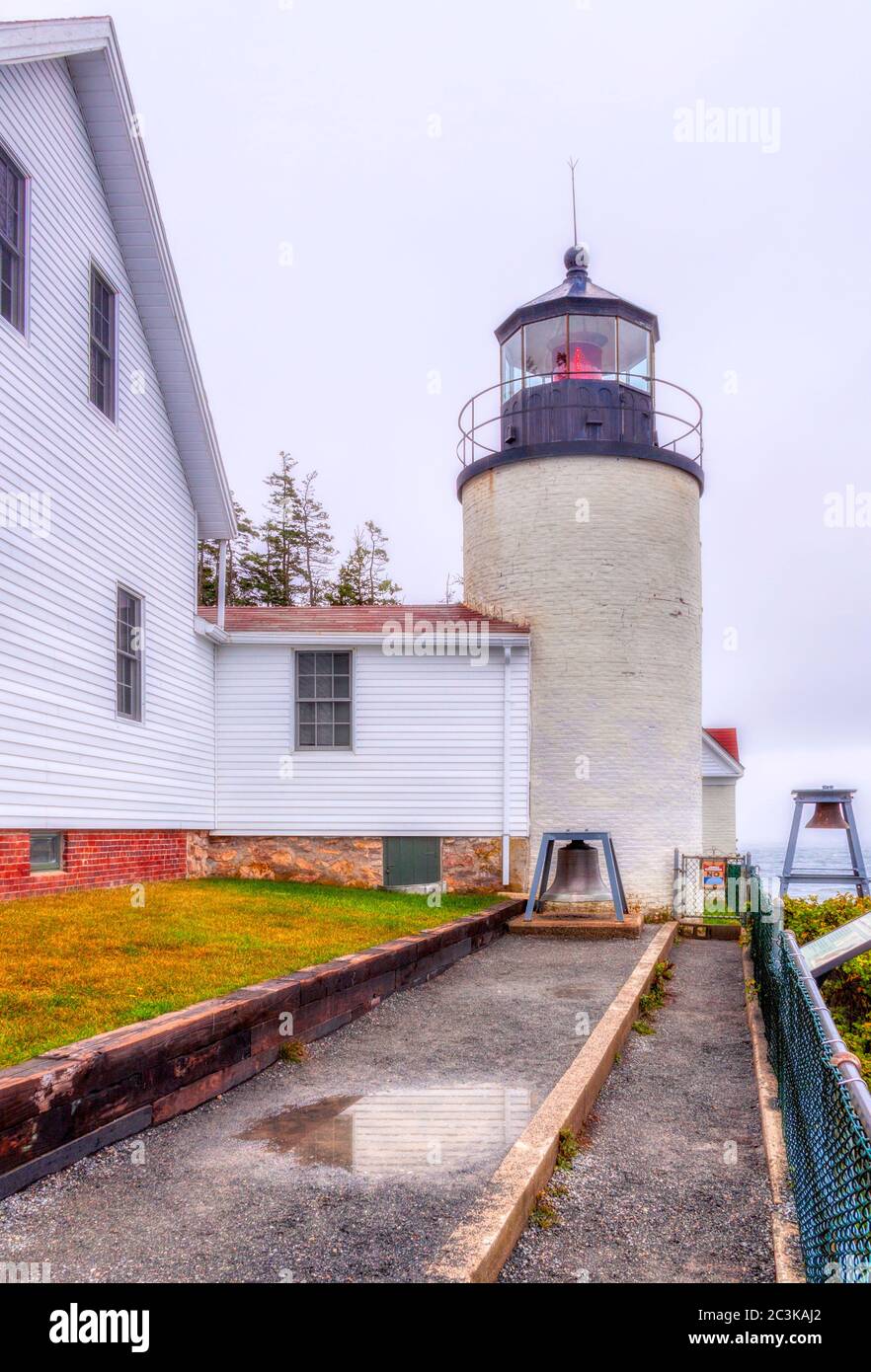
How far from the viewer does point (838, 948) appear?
19.6ft

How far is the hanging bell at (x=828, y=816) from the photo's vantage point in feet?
69.6

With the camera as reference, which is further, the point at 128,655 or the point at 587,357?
the point at 587,357

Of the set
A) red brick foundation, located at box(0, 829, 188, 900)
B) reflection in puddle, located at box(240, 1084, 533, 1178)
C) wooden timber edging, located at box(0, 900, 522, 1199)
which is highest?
red brick foundation, located at box(0, 829, 188, 900)

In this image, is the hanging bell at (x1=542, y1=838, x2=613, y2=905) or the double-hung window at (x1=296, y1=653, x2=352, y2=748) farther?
the double-hung window at (x1=296, y1=653, x2=352, y2=748)

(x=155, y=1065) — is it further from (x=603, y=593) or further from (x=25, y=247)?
(x=603, y=593)

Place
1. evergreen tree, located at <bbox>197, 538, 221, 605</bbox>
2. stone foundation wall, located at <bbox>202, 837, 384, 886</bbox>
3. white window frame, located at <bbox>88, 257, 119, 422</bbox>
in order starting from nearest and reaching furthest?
white window frame, located at <bbox>88, 257, 119, 422</bbox>
stone foundation wall, located at <bbox>202, 837, 384, 886</bbox>
evergreen tree, located at <bbox>197, 538, 221, 605</bbox>

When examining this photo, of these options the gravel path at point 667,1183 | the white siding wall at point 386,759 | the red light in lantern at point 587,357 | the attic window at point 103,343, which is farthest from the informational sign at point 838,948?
the red light in lantern at point 587,357

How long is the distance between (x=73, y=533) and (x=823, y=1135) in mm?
10713

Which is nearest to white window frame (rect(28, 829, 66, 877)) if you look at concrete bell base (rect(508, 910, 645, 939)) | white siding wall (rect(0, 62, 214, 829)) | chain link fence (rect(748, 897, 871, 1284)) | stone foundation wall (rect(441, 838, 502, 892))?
white siding wall (rect(0, 62, 214, 829))

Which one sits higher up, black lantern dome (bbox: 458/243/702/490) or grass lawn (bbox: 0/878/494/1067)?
black lantern dome (bbox: 458/243/702/490)

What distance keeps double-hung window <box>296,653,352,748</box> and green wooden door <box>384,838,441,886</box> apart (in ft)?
6.09

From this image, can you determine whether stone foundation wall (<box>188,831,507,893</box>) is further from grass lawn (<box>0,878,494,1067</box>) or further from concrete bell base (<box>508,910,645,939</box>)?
grass lawn (<box>0,878,494,1067</box>)

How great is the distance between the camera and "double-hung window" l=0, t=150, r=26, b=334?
11258 millimetres

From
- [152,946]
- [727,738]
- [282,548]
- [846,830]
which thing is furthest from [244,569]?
[152,946]
